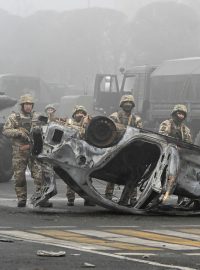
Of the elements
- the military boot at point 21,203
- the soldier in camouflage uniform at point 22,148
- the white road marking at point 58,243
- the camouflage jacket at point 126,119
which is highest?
the camouflage jacket at point 126,119

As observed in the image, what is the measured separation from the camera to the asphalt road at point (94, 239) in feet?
26.0

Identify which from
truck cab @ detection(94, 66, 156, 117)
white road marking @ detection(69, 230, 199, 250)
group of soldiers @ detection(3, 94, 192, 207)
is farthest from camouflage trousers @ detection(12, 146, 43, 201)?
truck cab @ detection(94, 66, 156, 117)

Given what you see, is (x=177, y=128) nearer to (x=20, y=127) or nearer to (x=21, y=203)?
(x=20, y=127)

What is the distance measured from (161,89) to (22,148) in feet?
60.1

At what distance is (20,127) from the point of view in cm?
1366

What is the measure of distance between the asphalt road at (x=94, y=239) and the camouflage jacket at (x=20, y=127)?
99 centimetres

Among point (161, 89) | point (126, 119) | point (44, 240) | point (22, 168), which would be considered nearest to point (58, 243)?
point (44, 240)

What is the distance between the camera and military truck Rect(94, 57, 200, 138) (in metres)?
30.1

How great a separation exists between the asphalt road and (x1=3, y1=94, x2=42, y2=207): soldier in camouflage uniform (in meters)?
0.34

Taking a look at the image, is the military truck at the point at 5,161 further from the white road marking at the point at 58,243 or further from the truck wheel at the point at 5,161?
the white road marking at the point at 58,243

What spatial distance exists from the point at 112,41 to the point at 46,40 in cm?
727

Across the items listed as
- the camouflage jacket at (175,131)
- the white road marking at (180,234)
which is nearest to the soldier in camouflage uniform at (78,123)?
the camouflage jacket at (175,131)

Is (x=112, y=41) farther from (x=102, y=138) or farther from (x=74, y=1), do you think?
(x=102, y=138)

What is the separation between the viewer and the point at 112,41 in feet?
214
